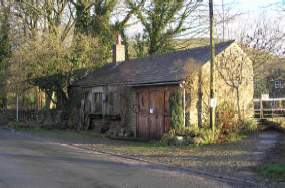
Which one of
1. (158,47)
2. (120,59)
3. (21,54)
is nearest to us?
(21,54)

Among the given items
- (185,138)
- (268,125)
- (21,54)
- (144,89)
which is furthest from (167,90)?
(21,54)

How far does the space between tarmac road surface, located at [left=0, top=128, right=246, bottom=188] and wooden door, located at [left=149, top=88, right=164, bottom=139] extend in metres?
5.01

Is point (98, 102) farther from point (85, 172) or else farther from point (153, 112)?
point (85, 172)

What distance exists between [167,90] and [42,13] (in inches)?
645

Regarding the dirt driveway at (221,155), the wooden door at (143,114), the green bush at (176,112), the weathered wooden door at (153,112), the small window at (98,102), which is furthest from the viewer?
the small window at (98,102)

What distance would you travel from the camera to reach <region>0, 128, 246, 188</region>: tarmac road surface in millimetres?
7262

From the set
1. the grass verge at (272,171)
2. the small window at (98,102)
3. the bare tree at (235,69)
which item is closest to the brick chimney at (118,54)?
the small window at (98,102)

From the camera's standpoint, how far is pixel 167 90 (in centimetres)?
1545

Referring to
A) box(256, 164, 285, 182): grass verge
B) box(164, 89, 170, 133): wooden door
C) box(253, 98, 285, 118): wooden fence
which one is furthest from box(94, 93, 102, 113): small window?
box(256, 164, 285, 182): grass verge

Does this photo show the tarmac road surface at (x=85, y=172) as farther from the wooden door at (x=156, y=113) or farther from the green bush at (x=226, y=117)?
the green bush at (x=226, y=117)

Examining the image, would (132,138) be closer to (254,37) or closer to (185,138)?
(185,138)

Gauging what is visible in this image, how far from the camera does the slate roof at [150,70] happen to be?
15.8m

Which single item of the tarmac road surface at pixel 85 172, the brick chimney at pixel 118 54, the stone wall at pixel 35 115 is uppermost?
the brick chimney at pixel 118 54

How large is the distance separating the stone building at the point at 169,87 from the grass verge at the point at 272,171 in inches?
257
